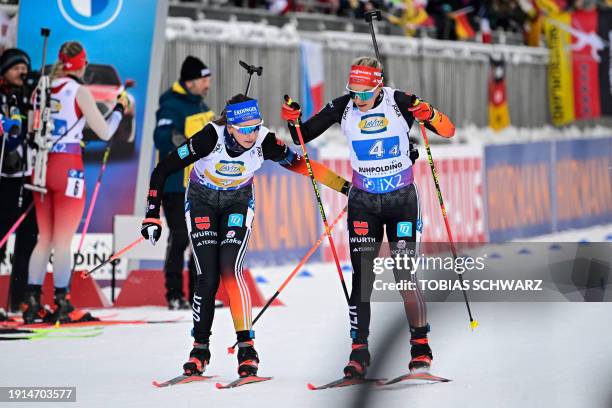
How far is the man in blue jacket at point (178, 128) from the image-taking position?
10.6 m

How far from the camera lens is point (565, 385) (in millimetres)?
6316

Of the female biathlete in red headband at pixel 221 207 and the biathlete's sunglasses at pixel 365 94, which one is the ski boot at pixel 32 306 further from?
the biathlete's sunglasses at pixel 365 94

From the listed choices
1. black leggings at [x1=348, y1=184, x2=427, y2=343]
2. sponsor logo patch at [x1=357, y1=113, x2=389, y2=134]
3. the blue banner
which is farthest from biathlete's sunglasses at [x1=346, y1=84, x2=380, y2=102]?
the blue banner

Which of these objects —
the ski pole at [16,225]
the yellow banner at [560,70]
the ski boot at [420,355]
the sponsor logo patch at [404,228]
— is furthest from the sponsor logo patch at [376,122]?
the yellow banner at [560,70]

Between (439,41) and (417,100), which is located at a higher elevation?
(439,41)

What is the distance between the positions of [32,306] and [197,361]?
3.08 m

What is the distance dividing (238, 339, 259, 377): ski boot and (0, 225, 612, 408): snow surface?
14cm

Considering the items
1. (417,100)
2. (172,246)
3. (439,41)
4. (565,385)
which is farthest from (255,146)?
(439,41)

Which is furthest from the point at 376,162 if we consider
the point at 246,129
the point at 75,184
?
the point at 75,184

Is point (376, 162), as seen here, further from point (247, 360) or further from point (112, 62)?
point (112, 62)

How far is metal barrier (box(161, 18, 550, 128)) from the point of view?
50.5ft

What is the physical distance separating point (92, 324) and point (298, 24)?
28.4ft

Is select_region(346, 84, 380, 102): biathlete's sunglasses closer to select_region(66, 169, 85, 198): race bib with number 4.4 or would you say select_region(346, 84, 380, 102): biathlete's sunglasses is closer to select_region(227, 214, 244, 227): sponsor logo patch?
select_region(227, 214, 244, 227): sponsor logo patch

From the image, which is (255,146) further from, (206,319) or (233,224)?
(206,319)
